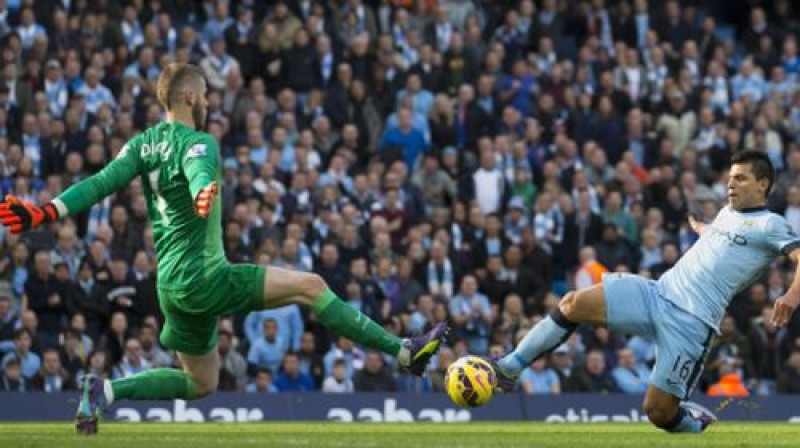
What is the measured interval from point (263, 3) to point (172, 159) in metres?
15.9

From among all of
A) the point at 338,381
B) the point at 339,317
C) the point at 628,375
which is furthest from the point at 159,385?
the point at 628,375

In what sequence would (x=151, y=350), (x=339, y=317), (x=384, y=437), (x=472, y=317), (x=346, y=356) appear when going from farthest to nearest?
(x=472, y=317)
(x=346, y=356)
(x=151, y=350)
(x=384, y=437)
(x=339, y=317)

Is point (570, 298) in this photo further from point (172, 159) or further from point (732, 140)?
point (732, 140)

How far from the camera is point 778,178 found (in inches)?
1055

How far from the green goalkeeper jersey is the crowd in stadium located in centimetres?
878

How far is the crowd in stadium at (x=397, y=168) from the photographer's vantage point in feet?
72.1

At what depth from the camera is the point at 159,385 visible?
12.9 metres

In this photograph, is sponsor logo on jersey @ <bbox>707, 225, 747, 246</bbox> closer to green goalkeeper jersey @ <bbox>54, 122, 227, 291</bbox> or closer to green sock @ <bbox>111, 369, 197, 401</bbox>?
green goalkeeper jersey @ <bbox>54, 122, 227, 291</bbox>

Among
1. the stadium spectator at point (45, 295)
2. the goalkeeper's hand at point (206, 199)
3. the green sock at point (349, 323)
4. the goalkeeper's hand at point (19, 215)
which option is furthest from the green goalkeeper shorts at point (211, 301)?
the stadium spectator at point (45, 295)

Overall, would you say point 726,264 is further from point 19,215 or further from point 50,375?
point 50,375

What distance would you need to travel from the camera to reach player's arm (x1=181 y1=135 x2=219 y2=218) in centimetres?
1113

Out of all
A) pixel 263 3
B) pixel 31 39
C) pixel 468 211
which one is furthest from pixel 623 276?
pixel 263 3

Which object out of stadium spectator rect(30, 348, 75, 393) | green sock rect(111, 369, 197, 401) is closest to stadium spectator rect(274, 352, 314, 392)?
stadium spectator rect(30, 348, 75, 393)

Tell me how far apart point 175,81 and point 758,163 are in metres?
4.38
